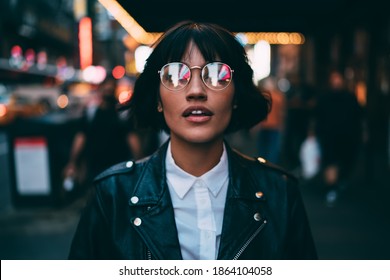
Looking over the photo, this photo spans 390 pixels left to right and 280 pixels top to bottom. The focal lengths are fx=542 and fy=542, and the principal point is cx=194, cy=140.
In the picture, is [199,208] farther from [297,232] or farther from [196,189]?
[297,232]

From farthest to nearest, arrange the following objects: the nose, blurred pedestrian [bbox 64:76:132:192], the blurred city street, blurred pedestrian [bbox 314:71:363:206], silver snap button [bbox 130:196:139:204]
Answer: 1. blurred pedestrian [bbox 314:71:363:206]
2. blurred pedestrian [bbox 64:76:132:192]
3. the blurred city street
4. silver snap button [bbox 130:196:139:204]
5. the nose

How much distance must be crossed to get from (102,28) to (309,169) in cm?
3676

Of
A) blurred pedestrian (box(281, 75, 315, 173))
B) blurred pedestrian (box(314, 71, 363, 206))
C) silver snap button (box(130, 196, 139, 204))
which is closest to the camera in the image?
silver snap button (box(130, 196, 139, 204))

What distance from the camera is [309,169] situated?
9.01 metres

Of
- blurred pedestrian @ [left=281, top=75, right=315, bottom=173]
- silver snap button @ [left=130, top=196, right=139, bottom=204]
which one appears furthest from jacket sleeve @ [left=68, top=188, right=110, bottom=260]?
blurred pedestrian @ [left=281, top=75, right=315, bottom=173]

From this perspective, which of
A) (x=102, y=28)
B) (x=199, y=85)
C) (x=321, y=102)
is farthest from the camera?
(x=102, y=28)

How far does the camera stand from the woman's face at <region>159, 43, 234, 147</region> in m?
1.71

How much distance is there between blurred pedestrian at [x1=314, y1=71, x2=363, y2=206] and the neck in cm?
596

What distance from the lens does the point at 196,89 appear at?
5.57 ft

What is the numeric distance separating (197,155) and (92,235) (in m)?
0.46

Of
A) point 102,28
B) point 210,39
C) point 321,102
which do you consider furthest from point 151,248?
point 102,28

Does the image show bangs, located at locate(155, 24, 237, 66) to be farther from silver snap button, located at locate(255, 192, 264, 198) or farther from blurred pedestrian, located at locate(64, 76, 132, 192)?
blurred pedestrian, located at locate(64, 76, 132, 192)

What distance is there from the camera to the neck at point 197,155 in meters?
1.84
